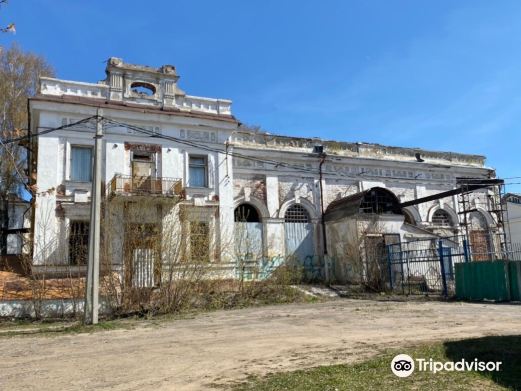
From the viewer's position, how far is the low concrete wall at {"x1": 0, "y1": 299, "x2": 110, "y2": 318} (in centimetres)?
1465

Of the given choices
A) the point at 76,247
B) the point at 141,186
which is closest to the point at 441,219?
the point at 141,186

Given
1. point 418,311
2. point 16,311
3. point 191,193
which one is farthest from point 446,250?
point 16,311

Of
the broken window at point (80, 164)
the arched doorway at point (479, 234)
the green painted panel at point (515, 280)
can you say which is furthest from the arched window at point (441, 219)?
the broken window at point (80, 164)

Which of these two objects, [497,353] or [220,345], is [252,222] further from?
[497,353]

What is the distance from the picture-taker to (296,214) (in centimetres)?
2561

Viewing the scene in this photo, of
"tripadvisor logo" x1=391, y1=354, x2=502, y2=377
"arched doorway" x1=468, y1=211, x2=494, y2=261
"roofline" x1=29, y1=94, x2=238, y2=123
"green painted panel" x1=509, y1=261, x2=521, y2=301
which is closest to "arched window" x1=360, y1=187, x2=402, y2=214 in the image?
"arched doorway" x1=468, y1=211, x2=494, y2=261

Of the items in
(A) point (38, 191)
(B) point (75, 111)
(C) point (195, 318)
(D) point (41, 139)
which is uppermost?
(B) point (75, 111)

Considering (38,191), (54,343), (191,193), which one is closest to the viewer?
(54,343)

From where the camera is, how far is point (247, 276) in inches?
721

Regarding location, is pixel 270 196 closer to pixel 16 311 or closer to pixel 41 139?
pixel 41 139

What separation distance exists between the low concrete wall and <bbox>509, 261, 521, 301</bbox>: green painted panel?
13342 mm

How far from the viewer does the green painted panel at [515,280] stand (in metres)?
15.9

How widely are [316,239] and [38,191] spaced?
1375cm

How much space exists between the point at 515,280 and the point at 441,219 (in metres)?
13.5
